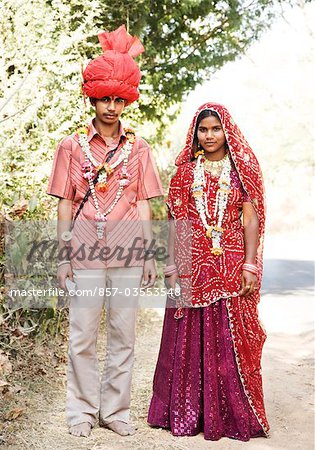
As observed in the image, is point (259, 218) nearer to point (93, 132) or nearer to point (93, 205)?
point (93, 205)

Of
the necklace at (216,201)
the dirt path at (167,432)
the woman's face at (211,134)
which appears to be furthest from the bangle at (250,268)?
the dirt path at (167,432)

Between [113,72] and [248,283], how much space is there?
140 cm

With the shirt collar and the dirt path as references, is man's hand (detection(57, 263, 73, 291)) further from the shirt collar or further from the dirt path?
the dirt path

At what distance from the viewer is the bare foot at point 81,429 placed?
12.0 ft

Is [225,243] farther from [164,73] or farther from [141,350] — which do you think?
[164,73]

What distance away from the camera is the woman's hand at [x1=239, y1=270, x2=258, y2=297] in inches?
148

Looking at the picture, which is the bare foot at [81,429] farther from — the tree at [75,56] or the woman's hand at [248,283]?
the tree at [75,56]

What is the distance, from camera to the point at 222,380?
3.81m

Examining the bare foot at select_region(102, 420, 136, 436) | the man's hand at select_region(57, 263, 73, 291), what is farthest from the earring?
the bare foot at select_region(102, 420, 136, 436)

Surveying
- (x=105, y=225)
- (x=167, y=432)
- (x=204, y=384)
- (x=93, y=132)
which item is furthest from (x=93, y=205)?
(x=167, y=432)

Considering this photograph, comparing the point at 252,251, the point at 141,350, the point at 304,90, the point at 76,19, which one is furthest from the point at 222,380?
the point at 304,90

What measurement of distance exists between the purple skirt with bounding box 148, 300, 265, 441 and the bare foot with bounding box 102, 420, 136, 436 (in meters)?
0.20

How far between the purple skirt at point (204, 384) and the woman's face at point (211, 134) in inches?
35.6

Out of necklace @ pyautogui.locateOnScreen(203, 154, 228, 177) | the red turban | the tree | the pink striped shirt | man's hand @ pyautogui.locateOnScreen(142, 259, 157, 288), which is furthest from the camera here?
the tree
